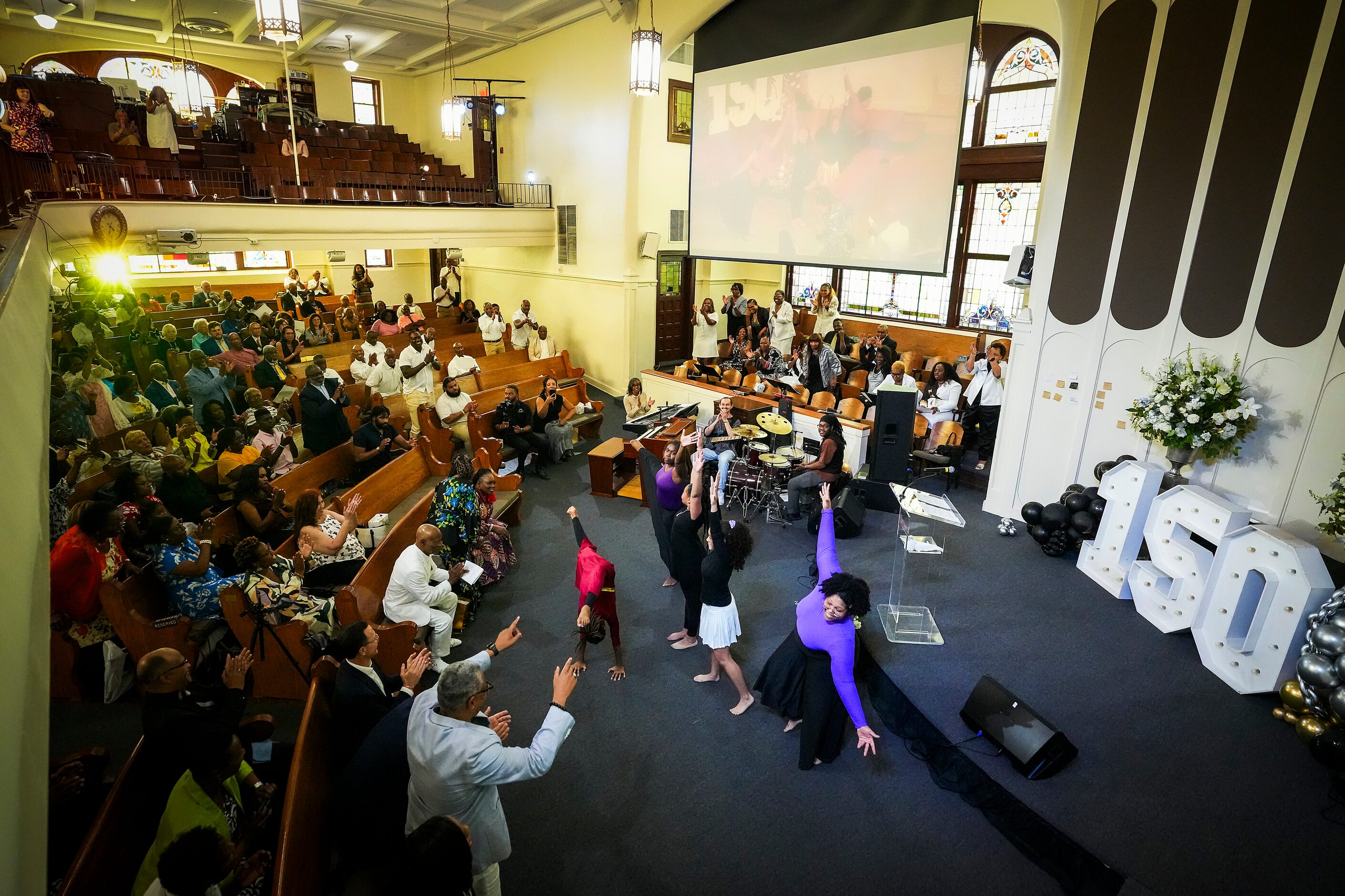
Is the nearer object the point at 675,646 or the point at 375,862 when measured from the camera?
the point at 375,862

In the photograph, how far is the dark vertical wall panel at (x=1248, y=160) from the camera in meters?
5.30

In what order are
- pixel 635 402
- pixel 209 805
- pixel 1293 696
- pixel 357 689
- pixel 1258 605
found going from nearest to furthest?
pixel 209 805
pixel 357 689
pixel 1293 696
pixel 1258 605
pixel 635 402

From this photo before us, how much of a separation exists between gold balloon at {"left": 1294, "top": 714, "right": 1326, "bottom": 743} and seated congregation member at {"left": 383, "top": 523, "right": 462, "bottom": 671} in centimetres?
520

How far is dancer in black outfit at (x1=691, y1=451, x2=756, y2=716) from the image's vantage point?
4.29 m

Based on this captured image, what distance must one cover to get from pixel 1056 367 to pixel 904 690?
4.00m

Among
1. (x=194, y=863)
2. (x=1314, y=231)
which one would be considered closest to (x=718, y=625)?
(x=194, y=863)

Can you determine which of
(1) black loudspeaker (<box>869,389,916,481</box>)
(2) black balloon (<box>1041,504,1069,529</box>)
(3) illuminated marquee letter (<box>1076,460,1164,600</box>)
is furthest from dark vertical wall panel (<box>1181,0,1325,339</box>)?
(1) black loudspeaker (<box>869,389,916,481</box>)

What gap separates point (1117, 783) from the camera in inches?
154

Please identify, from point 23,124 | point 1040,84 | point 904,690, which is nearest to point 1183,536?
point 904,690

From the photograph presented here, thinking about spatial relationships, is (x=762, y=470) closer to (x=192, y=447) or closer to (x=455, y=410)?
(x=455, y=410)

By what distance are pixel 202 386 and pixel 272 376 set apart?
1.15 meters

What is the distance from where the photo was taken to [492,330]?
11.9 m

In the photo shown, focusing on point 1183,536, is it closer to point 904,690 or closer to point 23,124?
point 904,690

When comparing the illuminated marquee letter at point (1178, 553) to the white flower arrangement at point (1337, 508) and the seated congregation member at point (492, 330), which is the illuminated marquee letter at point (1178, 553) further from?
the seated congregation member at point (492, 330)
